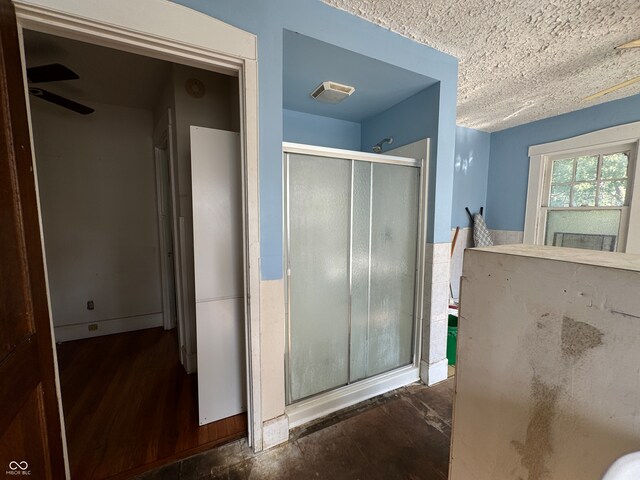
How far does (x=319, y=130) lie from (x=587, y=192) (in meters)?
2.86

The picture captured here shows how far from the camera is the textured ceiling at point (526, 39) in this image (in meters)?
1.36

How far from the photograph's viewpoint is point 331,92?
1.92 m

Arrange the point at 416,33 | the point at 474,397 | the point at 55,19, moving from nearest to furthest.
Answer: the point at 474,397, the point at 55,19, the point at 416,33

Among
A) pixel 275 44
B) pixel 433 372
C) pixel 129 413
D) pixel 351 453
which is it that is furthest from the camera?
pixel 433 372

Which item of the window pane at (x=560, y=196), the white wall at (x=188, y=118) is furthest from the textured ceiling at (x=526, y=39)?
the white wall at (x=188, y=118)

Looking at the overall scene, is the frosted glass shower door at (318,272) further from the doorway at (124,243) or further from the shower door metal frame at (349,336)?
the doorway at (124,243)

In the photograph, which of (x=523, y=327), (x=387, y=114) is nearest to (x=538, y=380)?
(x=523, y=327)

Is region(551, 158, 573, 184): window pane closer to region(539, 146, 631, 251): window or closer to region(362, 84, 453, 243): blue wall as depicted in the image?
region(539, 146, 631, 251): window

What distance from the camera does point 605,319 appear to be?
56 centimetres

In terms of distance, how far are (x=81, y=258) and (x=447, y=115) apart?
3.62m

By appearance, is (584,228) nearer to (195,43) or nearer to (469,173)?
(469,173)

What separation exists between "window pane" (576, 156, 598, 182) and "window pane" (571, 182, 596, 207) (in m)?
0.06

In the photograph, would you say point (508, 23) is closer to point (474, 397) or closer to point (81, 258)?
point (474, 397)

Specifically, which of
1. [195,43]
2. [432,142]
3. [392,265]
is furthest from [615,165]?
[195,43]
